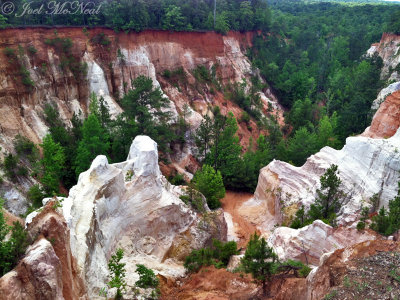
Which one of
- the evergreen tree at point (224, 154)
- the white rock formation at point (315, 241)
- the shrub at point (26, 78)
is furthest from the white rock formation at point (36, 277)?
the evergreen tree at point (224, 154)

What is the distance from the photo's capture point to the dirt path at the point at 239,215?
29.3 m

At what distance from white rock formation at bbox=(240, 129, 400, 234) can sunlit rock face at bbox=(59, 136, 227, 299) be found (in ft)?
21.8

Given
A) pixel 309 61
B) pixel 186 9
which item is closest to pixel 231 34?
pixel 186 9

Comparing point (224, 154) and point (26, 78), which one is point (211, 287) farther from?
point (26, 78)

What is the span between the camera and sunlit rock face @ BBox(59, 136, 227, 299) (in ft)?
54.9

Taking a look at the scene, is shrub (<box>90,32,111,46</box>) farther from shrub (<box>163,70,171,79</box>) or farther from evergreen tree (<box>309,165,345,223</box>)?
evergreen tree (<box>309,165,345,223</box>)

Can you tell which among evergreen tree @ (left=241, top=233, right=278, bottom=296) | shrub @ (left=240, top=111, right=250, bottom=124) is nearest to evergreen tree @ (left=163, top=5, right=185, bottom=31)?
shrub @ (left=240, top=111, right=250, bottom=124)

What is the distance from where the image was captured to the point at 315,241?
20.9 metres

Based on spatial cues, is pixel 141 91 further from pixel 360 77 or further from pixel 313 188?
pixel 360 77

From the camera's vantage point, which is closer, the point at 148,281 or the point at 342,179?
the point at 148,281

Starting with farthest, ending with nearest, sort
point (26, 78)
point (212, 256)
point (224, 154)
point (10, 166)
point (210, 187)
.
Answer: point (224, 154)
point (26, 78)
point (210, 187)
point (10, 166)
point (212, 256)

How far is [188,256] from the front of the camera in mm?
21703

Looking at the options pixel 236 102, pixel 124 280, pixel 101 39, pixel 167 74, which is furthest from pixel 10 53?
pixel 236 102

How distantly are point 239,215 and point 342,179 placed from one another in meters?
10.0
